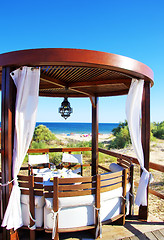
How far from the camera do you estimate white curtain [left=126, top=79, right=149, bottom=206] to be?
9.43 ft

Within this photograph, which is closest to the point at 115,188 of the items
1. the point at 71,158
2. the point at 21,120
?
the point at 21,120

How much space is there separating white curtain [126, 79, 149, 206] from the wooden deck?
33 cm

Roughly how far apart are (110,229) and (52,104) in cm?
3799

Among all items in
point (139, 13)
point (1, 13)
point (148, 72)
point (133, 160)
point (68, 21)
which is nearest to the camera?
point (148, 72)

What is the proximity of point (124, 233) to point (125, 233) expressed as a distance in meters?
0.01

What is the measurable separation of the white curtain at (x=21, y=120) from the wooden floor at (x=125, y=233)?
1.34 ft

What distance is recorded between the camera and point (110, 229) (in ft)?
8.61

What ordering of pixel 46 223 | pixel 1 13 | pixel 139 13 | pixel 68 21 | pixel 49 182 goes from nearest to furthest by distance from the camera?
pixel 46 223, pixel 49 182, pixel 139 13, pixel 1 13, pixel 68 21

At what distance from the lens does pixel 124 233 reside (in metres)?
2.52

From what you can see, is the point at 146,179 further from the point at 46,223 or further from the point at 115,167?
the point at 46,223

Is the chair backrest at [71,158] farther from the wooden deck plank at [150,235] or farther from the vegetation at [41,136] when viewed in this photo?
the vegetation at [41,136]

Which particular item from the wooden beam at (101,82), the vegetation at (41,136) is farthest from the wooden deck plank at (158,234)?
the vegetation at (41,136)

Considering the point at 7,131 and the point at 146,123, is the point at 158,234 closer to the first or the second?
the point at 146,123

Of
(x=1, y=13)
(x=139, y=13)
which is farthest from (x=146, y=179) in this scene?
(x=1, y=13)
